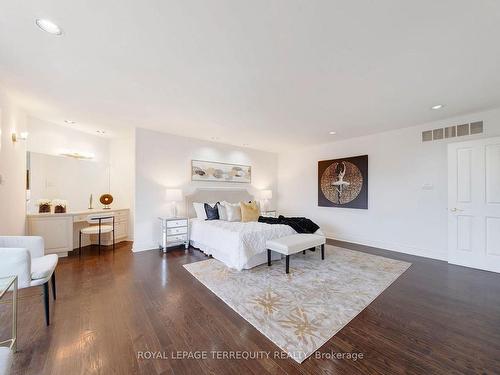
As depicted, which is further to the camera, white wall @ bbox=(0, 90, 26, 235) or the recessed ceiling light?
white wall @ bbox=(0, 90, 26, 235)

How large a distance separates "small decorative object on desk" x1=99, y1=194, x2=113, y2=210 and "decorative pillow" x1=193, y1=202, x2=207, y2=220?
6.78ft

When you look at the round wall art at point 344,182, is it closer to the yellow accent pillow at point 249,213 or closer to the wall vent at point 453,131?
the wall vent at point 453,131

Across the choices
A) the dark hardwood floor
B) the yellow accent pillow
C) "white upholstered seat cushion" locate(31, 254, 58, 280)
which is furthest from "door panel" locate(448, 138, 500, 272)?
"white upholstered seat cushion" locate(31, 254, 58, 280)

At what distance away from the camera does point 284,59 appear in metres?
2.09

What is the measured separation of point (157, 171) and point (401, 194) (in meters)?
5.47

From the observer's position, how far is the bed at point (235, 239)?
3.29 meters

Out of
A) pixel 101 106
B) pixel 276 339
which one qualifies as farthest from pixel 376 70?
pixel 101 106

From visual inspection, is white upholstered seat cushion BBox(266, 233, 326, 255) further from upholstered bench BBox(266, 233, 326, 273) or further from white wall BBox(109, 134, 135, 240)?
white wall BBox(109, 134, 135, 240)

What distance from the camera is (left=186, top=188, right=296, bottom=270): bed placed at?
10.8ft

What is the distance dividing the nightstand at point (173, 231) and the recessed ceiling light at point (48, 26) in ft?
10.8

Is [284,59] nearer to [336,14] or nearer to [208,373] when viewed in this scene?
[336,14]

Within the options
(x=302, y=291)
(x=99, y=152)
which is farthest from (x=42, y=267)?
(x=99, y=152)

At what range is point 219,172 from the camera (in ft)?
18.8

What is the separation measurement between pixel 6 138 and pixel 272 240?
4162 mm
